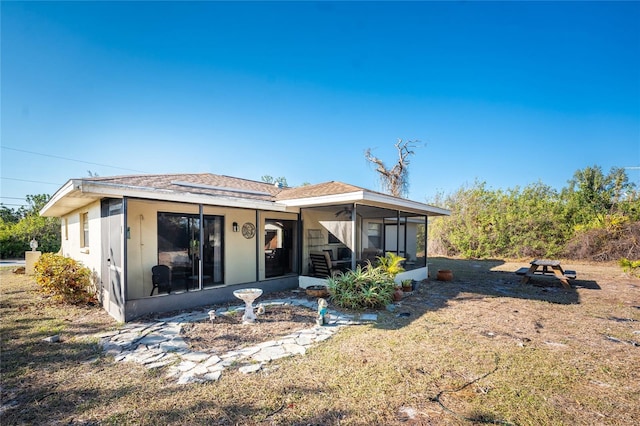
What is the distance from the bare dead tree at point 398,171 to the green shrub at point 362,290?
1603 cm

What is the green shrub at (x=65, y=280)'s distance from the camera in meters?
7.19

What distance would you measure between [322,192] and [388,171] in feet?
49.5

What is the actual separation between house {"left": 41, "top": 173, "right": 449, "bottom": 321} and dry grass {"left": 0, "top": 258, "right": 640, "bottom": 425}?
4.39 ft

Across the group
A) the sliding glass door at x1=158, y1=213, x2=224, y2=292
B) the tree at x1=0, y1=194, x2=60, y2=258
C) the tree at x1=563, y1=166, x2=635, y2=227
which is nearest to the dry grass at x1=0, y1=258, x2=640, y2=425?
the sliding glass door at x1=158, y1=213, x2=224, y2=292

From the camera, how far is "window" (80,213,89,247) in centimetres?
908

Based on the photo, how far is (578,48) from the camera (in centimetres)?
1022

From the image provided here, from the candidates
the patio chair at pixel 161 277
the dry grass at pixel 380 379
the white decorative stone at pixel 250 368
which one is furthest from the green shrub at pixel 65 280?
the white decorative stone at pixel 250 368

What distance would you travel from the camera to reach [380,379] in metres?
3.68

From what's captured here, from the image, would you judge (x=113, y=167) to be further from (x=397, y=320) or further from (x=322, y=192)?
(x=397, y=320)

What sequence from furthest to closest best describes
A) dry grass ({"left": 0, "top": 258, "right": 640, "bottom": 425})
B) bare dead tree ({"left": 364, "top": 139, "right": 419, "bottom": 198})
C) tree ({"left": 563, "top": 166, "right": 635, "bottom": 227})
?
bare dead tree ({"left": 364, "top": 139, "right": 419, "bottom": 198}) < tree ({"left": 563, "top": 166, "right": 635, "bottom": 227}) < dry grass ({"left": 0, "top": 258, "right": 640, "bottom": 425})

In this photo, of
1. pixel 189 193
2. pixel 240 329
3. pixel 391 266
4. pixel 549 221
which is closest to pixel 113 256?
pixel 189 193

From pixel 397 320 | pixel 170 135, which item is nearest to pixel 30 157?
pixel 170 135

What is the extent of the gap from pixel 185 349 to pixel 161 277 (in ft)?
10.5

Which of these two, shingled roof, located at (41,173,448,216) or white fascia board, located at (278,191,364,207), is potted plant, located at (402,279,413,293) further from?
white fascia board, located at (278,191,364,207)
